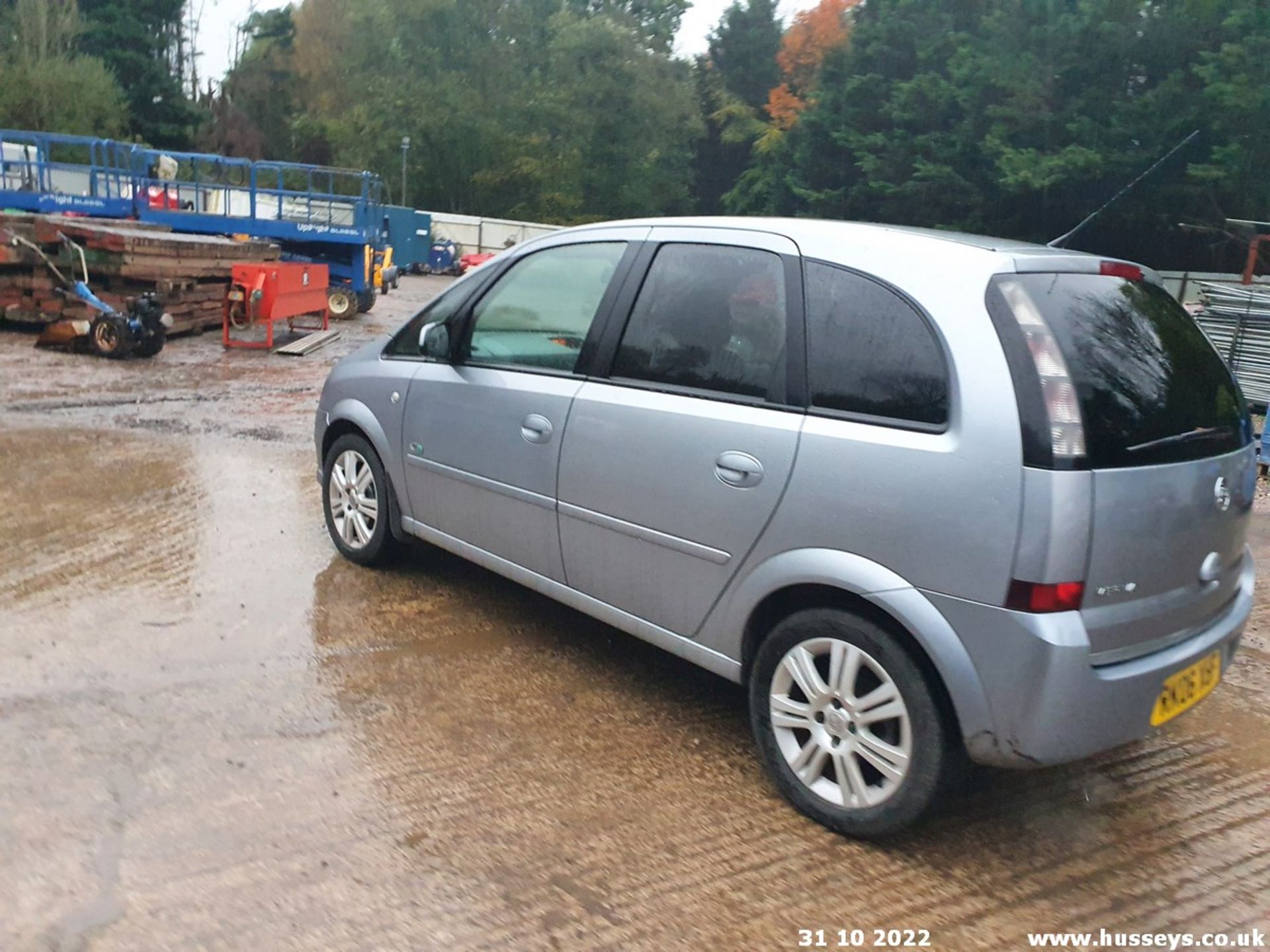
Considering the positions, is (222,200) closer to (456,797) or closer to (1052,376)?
(456,797)

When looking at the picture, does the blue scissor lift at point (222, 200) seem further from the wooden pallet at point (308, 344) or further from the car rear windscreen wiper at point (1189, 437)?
the car rear windscreen wiper at point (1189, 437)

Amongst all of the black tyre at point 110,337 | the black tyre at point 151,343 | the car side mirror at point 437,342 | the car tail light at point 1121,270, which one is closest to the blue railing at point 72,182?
the black tyre at point 110,337

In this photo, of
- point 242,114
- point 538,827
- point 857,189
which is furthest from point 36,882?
point 242,114

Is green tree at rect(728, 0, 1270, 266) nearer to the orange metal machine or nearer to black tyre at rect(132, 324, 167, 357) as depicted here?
the orange metal machine

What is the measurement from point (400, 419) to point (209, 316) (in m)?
11.6

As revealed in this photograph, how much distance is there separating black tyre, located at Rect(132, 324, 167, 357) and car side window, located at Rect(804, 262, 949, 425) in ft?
35.2

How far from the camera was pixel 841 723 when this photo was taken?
120 inches

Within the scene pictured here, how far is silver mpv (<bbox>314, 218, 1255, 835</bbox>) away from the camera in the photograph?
271 cm

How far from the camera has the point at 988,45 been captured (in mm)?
35531

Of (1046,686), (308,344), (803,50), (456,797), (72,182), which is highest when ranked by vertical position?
(803,50)

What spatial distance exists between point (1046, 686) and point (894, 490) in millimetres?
634

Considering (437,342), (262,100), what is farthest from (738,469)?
(262,100)

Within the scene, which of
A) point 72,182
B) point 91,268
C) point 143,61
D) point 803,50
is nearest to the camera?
point 91,268

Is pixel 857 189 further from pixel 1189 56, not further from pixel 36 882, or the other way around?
pixel 36 882
